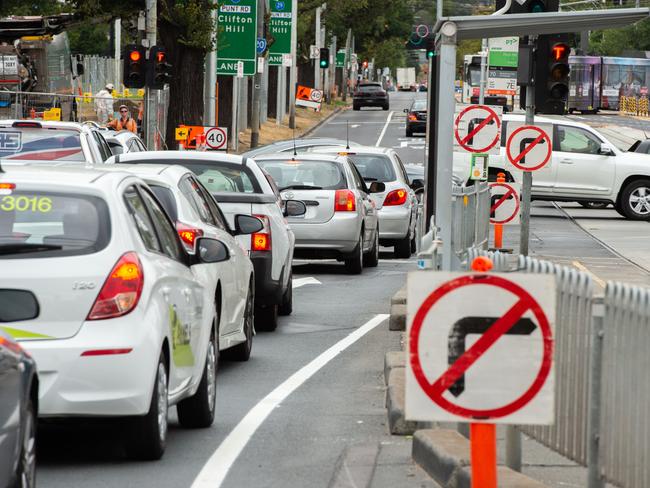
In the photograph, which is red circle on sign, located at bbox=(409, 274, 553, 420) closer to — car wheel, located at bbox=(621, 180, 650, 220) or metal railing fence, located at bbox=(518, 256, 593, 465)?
metal railing fence, located at bbox=(518, 256, 593, 465)

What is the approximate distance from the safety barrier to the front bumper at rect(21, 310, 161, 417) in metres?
6.05

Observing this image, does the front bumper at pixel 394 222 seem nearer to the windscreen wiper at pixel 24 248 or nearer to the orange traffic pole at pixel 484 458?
the windscreen wiper at pixel 24 248

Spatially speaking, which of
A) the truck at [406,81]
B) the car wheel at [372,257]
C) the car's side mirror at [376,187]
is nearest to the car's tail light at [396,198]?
the car wheel at [372,257]

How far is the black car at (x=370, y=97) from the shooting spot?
323 ft

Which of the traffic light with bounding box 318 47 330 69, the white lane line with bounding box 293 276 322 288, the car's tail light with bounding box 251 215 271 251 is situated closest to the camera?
the car's tail light with bounding box 251 215 271 251

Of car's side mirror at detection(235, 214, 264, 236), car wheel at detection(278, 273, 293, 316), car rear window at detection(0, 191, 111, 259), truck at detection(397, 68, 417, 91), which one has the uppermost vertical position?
car rear window at detection(0, 191, 111, 259)

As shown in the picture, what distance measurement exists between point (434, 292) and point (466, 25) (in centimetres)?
710

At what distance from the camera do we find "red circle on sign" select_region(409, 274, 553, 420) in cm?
627

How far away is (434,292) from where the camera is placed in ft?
20.7

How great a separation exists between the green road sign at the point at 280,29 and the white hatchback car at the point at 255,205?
43.1m

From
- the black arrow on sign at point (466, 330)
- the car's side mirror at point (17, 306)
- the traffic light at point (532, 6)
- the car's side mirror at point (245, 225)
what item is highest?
the traffic light at point (532, 6)

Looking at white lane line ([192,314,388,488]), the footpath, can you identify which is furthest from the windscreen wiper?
the footpath

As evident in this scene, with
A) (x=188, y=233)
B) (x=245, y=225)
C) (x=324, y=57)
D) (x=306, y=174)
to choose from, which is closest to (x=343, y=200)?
(x=306, y=174)

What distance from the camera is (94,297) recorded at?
7.77 meters
